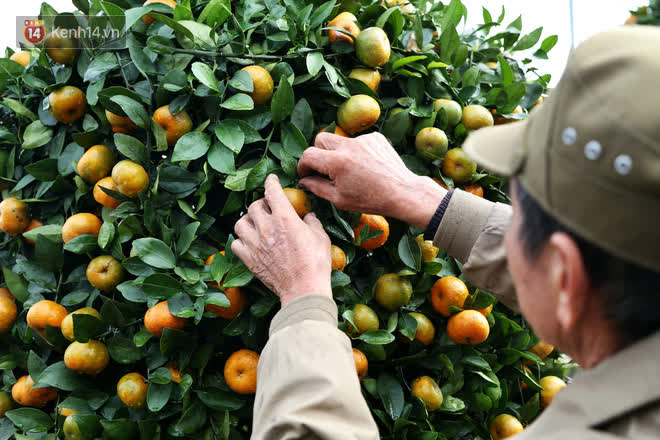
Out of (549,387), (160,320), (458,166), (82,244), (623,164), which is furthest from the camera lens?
(549,387)

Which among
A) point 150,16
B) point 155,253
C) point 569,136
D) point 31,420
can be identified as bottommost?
point 31,420

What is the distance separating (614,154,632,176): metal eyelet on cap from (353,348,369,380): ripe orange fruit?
63 cm

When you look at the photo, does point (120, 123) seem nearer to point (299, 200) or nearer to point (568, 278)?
point (299, 200)

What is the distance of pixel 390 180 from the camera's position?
1093 mm

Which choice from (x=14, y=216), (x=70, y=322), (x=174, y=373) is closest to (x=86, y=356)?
(x=70, y=322)

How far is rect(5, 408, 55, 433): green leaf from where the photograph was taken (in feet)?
3.75

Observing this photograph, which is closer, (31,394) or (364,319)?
(364,319)

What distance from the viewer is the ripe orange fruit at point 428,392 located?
3.62 ft

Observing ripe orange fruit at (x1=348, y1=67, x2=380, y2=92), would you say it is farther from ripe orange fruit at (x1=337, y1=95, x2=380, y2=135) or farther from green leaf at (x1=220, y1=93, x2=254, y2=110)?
→ green leaf at (x1=220, y1=93, x2=254, y2=110)

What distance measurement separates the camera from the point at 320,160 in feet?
3.42

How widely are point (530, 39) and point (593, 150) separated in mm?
1086

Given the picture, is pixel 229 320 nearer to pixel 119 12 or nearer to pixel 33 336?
pixel 33 336

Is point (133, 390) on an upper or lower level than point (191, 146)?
lower

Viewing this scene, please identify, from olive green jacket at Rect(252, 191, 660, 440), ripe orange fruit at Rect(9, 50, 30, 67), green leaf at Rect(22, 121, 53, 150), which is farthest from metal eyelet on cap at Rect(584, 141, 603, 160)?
ripe orange fruit at Rect(9, 50, 30, 67)
